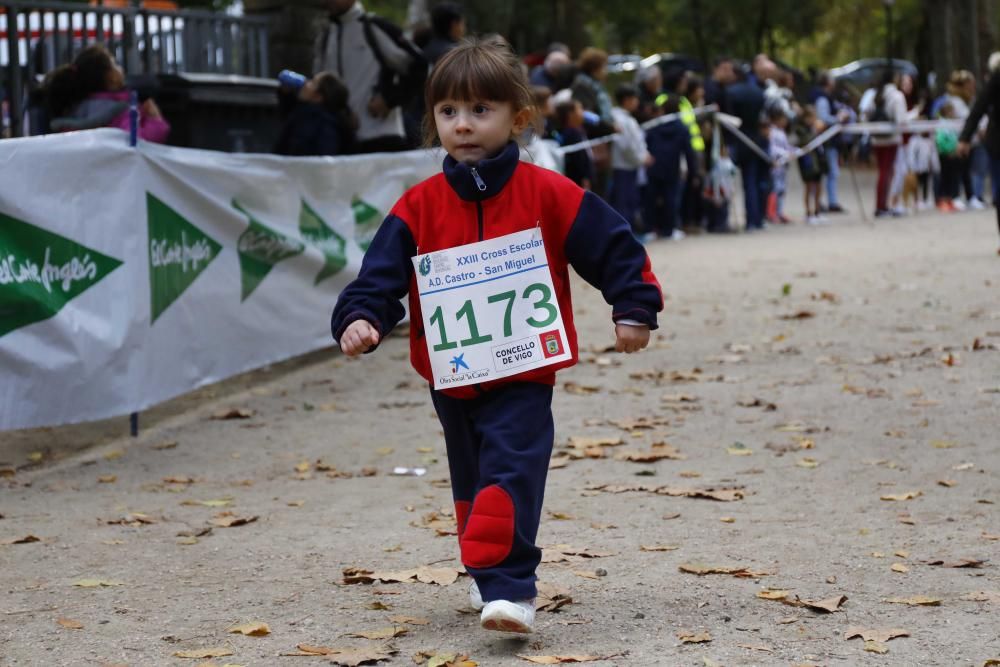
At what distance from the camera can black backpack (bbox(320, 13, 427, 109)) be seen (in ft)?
39.2

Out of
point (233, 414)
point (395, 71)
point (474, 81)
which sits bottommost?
point (233, 414)

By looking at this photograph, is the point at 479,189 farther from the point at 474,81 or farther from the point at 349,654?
the point at 349,654

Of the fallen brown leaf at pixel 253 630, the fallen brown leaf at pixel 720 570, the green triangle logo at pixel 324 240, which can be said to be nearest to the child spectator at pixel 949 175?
the green triangle logo at pixel 324 240

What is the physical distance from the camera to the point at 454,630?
4445mm

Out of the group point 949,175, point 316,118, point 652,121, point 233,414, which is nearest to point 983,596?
point 233,414

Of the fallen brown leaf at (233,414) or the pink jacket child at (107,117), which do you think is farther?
the pink jacket child at (107,117)

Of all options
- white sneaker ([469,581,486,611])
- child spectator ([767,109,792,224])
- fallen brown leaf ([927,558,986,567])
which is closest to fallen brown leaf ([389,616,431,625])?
white sneaker ([469,581,486,611])

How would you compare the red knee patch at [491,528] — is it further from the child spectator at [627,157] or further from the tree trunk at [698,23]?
the tree trunk at [698,23]

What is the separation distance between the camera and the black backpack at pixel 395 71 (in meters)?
12.0

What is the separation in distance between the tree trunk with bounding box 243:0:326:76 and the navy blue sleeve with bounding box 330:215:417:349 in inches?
404

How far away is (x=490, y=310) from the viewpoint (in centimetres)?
442

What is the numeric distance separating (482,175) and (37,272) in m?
3.22

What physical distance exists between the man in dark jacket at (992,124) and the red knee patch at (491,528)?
1134 cm

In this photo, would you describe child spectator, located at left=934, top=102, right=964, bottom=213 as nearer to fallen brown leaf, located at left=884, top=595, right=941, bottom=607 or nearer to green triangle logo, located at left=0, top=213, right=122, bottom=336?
green triangle logo, located at left=0, top=213, right=122, bottom=336
